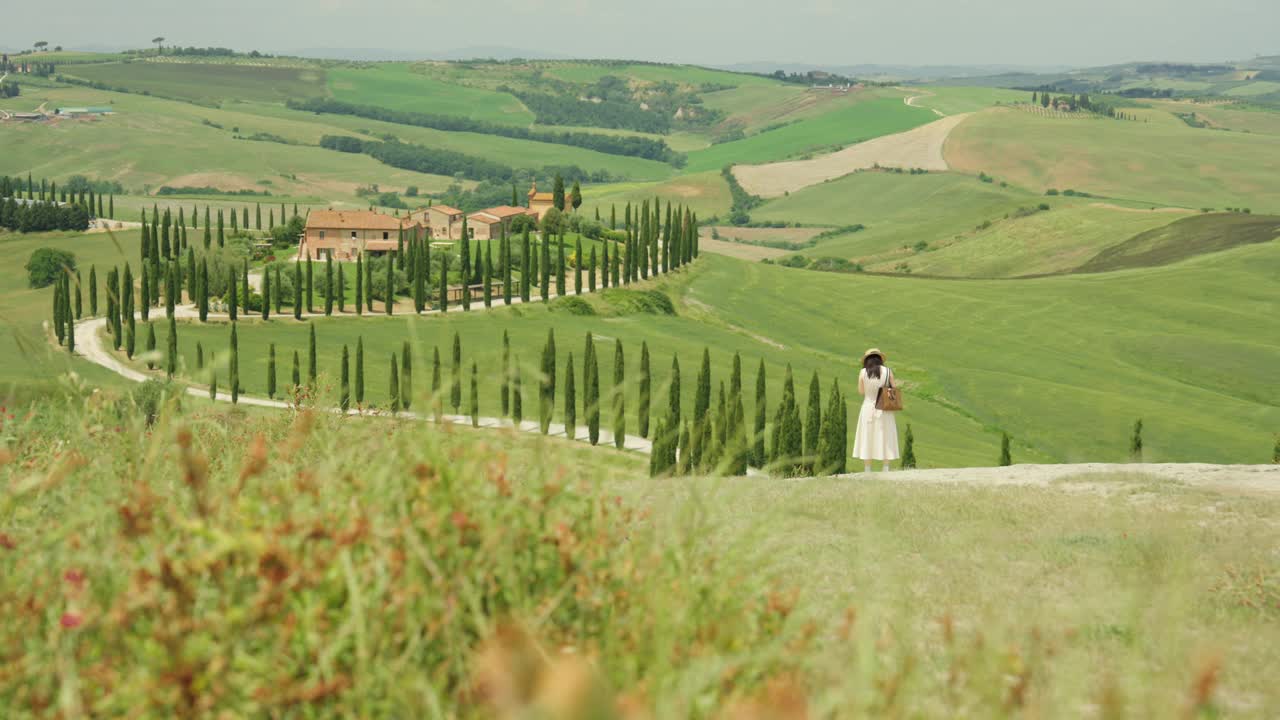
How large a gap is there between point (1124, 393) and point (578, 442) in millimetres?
53063

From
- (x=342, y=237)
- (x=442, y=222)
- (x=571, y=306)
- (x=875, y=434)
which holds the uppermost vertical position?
(x=875, y=434)

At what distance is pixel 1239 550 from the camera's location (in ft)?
53.0

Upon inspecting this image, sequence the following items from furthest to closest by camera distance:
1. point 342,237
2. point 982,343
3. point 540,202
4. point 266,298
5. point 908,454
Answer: point 540,202 → point 342,237 → point 982,343 → point 266,298 → point 908,454

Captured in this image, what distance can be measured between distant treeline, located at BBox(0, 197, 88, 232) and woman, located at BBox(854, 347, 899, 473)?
155499mm

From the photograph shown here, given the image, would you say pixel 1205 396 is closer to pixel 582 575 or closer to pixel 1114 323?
pixel 1114 323

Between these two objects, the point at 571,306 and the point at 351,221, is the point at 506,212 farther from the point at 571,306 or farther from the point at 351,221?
the point at 571,306

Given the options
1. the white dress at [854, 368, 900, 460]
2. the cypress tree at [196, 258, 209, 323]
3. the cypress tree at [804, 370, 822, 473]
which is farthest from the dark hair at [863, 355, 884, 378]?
the cypress tree at [196, 258, 209, 323]

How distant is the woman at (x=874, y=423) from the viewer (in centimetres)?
2841

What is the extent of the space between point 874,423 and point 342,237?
10967 cm

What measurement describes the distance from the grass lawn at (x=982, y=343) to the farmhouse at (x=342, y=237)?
94.8 feet

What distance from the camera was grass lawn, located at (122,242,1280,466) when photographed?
84.9 m

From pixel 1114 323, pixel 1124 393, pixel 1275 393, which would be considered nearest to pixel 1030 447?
pixel 1124 393

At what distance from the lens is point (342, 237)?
5153 inches

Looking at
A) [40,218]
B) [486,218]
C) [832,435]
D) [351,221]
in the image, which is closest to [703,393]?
[832,435]
